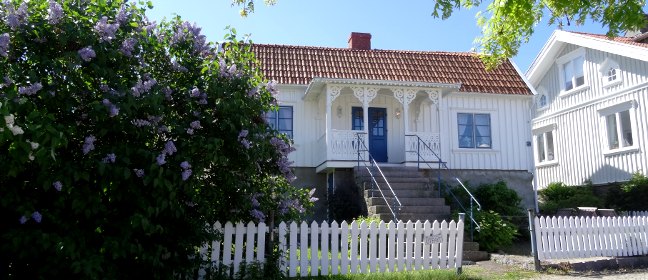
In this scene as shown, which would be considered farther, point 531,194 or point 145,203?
point 531,194

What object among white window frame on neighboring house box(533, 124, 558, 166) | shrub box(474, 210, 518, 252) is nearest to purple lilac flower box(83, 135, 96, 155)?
shrub box(474, 210, 518, 252)

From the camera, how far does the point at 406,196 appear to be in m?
12.5

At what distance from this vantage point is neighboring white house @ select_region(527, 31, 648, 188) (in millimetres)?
17062

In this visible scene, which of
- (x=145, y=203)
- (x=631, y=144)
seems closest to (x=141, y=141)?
(x=145, y=203)

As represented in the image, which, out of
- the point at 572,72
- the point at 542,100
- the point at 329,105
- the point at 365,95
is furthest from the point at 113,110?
the point at 542,100

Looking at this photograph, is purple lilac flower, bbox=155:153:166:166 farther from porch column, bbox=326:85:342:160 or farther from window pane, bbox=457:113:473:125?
window pane, bbox=457:113:473:125

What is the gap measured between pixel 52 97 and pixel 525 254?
31.1 feet

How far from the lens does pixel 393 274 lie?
7.74m

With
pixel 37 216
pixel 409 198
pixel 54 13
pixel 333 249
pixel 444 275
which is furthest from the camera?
pixel 409 198

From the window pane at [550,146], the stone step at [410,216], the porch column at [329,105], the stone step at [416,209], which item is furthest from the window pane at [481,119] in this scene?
the window pane at [550,146]

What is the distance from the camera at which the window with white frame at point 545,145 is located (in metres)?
21.5

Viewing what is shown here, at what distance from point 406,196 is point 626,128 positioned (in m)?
10.1

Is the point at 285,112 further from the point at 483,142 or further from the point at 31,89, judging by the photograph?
the point at 31,89

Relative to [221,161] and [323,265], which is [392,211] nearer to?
[323,265]
